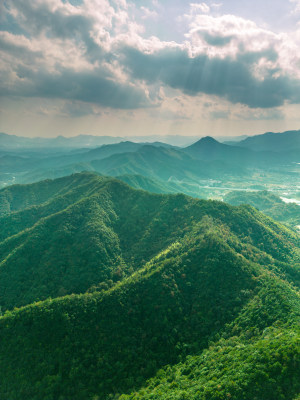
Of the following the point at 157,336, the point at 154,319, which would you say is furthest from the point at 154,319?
the point at 157,336

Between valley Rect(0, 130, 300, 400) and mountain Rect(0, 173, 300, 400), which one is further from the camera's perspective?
mountain Rect(0, 173, 300, 400)

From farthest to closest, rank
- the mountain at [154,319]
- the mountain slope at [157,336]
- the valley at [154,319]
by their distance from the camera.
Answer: the mountain slope at [157,336] → the mountain at [154,319] → the valley at [154,319]

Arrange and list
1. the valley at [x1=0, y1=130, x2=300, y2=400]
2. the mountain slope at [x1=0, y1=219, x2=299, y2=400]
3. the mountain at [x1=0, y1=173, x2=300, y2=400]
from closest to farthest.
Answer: the valley at [x1=0, y1=130, x2=300, y2=400] → the mountain at [x1=0, y1=173, x2=300, y2=400] → the mountain slope at [x1=0, y1=219, x2=299, y2=400]

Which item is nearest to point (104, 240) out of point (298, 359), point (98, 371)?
point (98, 371)

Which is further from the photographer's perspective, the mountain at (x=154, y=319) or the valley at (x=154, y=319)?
the mountain at (x=154, y=319)

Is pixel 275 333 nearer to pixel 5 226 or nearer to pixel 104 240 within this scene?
pixel 104 240

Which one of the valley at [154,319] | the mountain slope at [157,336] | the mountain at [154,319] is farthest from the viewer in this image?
the mountain slope at [157,336]

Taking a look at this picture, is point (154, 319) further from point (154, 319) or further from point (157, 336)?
point (157, 336)

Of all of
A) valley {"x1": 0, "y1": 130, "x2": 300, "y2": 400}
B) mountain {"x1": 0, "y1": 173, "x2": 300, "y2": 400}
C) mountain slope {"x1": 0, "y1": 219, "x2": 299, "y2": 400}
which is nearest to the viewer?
valley {"x1": 0, "y1": 130, "x2": 300, "y2": 400}
